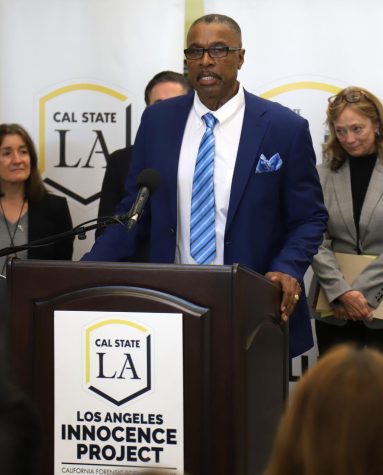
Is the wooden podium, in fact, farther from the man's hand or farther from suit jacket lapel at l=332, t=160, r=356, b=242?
suit jacket lapel at l=332, t=160, r=356, b=242

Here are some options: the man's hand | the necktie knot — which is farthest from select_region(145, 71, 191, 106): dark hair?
the man's hand

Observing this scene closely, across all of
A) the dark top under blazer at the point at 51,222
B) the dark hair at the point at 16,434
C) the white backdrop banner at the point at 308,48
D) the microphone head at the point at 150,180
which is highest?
the white backdrop banner at the point at 308,48

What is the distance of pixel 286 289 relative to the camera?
331 centimetres

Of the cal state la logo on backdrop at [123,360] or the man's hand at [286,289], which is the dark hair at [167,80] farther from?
the cal state la logo on backdrop at [123,360]

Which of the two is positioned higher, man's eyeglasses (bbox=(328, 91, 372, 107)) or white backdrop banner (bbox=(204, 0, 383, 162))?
white backdrop banner (bbox=(204, 0, 383, 162))

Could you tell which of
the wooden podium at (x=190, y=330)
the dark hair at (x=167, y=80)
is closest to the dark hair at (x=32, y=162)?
the dark hair at (x=167, y=80)

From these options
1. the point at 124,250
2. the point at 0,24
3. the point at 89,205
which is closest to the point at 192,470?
the point at 124,250

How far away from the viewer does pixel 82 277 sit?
2.91 m

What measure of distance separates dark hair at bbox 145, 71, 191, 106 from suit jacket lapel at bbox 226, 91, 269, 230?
1.68m

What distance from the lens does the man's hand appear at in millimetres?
3307

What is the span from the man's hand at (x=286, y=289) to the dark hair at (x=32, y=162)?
2.65 meters

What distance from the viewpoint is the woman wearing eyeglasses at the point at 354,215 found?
16.8 feet

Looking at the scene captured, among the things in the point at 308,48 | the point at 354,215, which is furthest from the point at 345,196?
the point at 308,48

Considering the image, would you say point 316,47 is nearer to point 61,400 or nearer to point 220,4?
point 220,4
